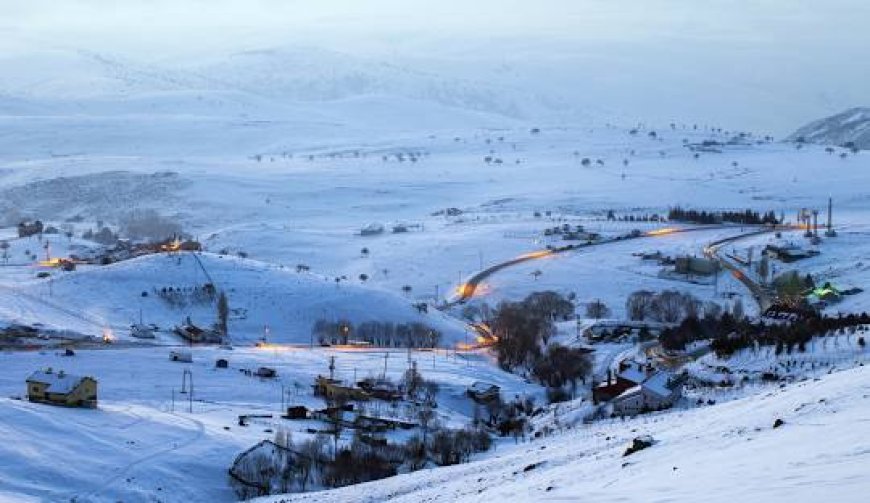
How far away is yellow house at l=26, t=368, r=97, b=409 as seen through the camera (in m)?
38.8

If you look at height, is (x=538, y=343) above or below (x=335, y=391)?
below

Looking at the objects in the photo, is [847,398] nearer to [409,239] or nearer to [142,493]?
[142,493]

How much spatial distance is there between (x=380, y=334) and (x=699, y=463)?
48587 millimetres

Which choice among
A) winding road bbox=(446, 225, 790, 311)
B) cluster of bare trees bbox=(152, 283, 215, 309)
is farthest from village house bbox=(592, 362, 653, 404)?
cluster of bare trees bbox=(152, 283, 215, 309)

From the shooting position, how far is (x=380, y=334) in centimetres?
6531

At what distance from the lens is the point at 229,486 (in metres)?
32.8

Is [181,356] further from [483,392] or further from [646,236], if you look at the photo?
[646,236]

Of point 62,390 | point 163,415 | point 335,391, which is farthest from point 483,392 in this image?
point 62,390

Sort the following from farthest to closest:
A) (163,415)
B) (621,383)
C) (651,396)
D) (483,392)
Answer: (483,392)
(621,383)
(163,415)
(651,396)

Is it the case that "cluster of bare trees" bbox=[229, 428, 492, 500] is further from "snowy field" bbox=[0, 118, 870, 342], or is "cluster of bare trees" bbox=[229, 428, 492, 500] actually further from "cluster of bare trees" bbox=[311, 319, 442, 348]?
"snowy field" bbox=[0, 118, 870, 342]

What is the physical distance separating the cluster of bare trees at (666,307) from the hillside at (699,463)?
123 ft

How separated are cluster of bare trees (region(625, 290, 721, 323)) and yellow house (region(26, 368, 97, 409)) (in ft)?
125

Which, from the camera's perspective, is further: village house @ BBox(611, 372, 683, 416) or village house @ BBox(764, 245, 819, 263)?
village house @ BBox(764, 245, 819, 263)

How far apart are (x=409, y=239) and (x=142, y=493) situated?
75.4 meters
